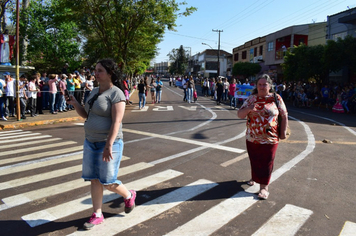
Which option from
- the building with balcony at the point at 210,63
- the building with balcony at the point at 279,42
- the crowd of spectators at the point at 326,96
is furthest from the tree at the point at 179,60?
the crowd of spectators at the point at 326,96

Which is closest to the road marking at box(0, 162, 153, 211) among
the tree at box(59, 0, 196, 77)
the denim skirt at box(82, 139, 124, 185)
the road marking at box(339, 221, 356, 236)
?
the denim skirt at box(82, 139, 124, 185)

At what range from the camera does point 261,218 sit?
3.70 m

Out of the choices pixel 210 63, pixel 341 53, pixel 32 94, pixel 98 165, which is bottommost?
pixel 98 165

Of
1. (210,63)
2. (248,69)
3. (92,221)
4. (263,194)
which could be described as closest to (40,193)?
(92,221)

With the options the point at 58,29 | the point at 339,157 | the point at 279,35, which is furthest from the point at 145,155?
the point at 279,35

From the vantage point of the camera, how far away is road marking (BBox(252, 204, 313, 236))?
132 inches

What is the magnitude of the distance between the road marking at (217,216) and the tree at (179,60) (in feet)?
373

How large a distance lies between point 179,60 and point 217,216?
119 m

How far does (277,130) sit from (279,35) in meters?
39.8

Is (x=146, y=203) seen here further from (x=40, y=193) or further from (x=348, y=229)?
(x=348, y=229)

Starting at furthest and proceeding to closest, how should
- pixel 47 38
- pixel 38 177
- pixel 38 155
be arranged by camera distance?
pixel 47 38 < pixel 38 155 < pixel 38 177

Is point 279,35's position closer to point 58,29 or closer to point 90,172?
point 58,29

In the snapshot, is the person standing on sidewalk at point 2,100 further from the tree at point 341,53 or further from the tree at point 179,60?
the tree at point 179,60

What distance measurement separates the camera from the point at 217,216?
3.74 m
